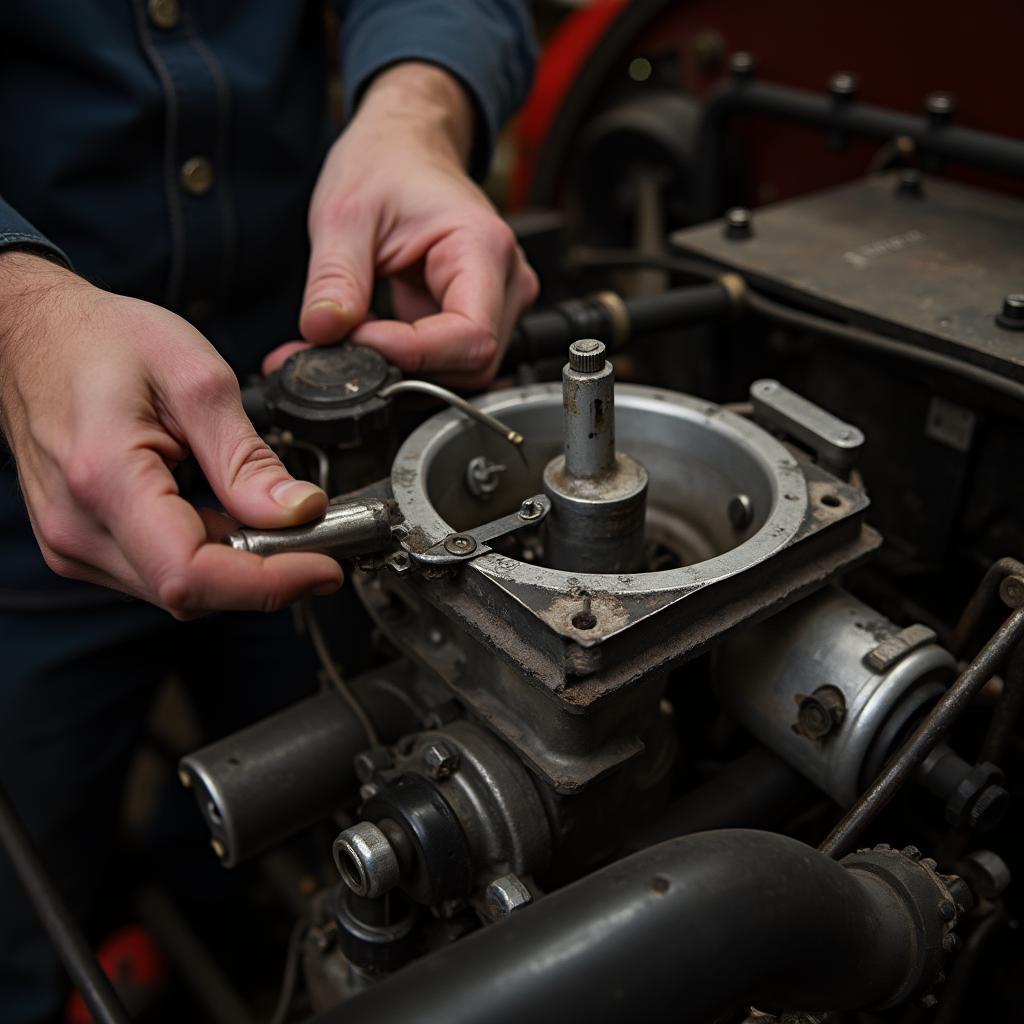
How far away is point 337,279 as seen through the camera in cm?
85

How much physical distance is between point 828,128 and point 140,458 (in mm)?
1001

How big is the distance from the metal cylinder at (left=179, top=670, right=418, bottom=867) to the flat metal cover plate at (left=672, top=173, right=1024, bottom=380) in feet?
1.71

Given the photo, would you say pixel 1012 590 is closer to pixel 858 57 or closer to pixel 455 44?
pixel 455 44

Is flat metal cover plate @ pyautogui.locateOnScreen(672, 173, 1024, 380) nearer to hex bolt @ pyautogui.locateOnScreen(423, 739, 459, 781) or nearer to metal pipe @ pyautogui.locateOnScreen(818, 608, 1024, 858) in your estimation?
metal pipe @ pyautogui.locateOnScreen(818, 608, 1024, 858)

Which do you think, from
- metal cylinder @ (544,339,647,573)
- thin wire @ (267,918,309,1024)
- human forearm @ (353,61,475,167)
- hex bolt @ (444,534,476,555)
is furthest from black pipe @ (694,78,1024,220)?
thin wire @ (267,918,309,1024)

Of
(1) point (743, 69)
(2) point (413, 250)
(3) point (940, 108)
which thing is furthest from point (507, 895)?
(1) point (743, 69)

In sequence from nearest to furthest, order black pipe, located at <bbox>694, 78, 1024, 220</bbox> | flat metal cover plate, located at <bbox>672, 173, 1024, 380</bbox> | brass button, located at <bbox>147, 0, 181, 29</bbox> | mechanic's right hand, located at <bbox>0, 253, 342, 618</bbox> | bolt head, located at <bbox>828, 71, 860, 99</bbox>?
mechanic's right hand, located at <bbox>0, 253, 342, 618</bbox>
flat metal cover plate, located at <bbox>672, 173, 1024, 380</bbox>
brass button, located at <bbox>147, 0, 181, 29</bbox>
black pipe, located at <bbox>694, 78, 1024, 220</bbox>
bolt head, located at <bbox>828, 71, 860, 99</bbox>

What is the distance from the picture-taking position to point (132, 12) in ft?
3.21

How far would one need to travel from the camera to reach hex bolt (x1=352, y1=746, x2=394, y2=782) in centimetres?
71

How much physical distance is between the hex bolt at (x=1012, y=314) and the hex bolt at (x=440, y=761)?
0.57 metres

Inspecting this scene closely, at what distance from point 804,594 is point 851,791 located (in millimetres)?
131

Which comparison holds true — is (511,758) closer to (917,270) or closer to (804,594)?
(804,594)

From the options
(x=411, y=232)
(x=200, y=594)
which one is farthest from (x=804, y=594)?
(x=411, y=232)

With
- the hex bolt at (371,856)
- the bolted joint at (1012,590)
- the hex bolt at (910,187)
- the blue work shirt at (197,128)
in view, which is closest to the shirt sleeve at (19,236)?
the blue work shirt at (197,128)
